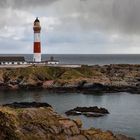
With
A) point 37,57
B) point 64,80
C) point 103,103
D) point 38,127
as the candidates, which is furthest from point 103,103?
point 37,57

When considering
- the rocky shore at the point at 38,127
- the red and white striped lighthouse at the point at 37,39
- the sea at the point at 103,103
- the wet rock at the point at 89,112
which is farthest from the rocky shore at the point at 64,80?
the rocky shore at the point at 38,127

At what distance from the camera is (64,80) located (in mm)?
112500

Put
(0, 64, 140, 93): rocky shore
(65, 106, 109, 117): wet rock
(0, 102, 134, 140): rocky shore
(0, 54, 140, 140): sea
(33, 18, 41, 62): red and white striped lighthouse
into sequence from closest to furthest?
(0, 102, 134, 140): rocky shore → (0, 54, 140, 140): sea → (65, 106, 109, 117): wet rock → (0, 64, 140, 93): rocky shore → (33, 18, 41, 62): red and white striped lighthouse

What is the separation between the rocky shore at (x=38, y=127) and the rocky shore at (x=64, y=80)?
59301mm

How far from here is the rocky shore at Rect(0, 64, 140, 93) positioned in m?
109

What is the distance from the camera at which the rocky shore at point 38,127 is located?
135ft

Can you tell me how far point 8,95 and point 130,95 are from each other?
90.2 feet

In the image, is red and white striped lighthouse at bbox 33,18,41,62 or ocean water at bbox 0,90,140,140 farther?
red and white striped lighthouse at bbox 33,18,41,62

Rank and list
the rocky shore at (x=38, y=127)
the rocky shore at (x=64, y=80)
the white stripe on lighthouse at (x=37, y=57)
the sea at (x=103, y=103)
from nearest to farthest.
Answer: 1. the rocky shore at (x=38, y=127)
2. the sea at (x=103, y=103)
3. the rocky shore at (x=64, y=80)
4. the white stripe on lighthouse at (x=37, y=57)

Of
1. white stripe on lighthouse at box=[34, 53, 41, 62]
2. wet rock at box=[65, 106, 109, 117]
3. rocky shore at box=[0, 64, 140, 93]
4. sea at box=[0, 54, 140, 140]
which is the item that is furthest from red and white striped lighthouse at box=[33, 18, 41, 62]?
wet rock at box=[65, 106, 109, 117]

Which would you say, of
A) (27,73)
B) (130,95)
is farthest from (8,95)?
(130,95)

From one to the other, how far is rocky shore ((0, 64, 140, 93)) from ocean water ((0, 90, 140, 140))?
6671 millimetres

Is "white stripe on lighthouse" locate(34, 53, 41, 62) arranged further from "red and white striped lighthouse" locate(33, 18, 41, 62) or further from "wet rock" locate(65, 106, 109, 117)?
"wet rock" locate(65, 106, 109, 117)

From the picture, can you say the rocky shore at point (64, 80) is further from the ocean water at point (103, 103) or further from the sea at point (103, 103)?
the ocean water at point (103, 103)
